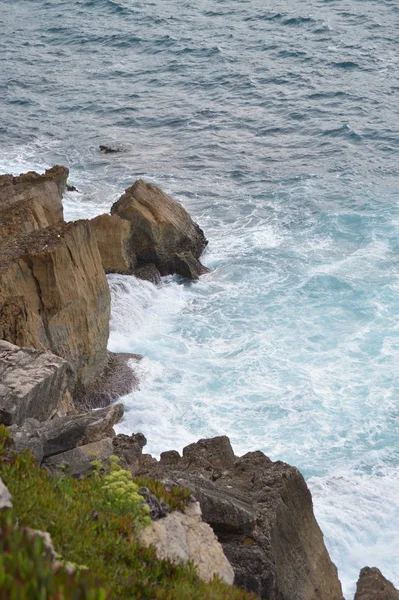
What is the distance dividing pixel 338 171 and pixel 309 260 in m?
8.55

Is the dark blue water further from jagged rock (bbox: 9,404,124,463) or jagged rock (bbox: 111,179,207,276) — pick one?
jagged rock (bbox: 9,404,124,463)

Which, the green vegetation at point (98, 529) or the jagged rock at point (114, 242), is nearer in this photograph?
the green vegetation at point (98, 529)

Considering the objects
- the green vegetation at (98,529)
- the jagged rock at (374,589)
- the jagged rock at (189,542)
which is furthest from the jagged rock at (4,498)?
the jagged rock at (374,589)

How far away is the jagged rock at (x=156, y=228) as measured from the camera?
26.1m

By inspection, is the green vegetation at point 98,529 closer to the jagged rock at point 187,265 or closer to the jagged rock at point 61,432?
the jagged rock at point 61,432

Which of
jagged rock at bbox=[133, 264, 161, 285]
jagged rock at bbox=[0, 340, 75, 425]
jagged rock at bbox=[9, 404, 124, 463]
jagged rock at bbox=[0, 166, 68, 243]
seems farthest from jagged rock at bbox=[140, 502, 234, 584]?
jagged rock at bbox=[133, 264, 161, 285]

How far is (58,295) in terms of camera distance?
18.5 meters

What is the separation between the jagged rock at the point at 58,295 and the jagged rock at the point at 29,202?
1069mm

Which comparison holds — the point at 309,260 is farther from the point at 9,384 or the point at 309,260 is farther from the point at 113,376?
the point at 9,384

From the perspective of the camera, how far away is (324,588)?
516 inches

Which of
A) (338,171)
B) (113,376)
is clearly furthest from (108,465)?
(338,171)

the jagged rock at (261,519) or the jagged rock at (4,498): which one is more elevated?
the jagged rock at (4,498)

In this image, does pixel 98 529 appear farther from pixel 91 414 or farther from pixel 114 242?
pixel 114 242

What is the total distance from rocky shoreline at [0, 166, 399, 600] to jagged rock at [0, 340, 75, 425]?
0.05 ft
